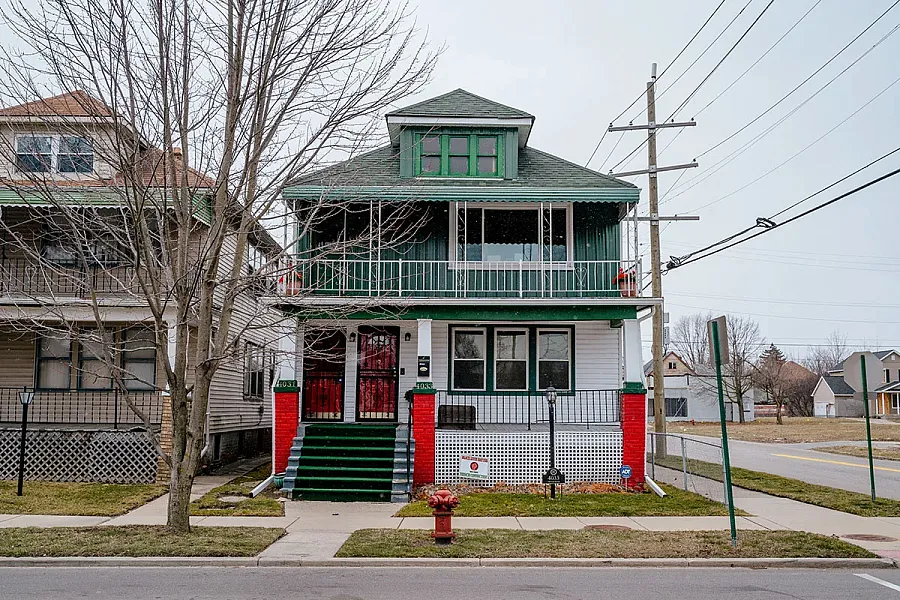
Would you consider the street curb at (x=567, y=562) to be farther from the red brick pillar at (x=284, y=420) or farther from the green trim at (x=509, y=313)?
the green trim at (x=509, y=313)

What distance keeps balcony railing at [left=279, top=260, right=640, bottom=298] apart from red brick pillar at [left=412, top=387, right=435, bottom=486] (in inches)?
96.0

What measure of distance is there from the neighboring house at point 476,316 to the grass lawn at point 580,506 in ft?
4.61

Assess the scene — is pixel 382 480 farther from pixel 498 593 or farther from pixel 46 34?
pixel 46 34

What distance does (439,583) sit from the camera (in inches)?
374

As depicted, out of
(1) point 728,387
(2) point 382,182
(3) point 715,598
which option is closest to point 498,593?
(3) point 715,598

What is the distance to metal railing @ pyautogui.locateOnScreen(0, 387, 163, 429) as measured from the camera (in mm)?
20531

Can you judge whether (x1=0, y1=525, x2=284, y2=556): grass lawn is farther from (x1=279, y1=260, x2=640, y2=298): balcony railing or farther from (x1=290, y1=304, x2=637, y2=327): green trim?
(x1=279, y1=260, x2=640, y2=298): balcony railing

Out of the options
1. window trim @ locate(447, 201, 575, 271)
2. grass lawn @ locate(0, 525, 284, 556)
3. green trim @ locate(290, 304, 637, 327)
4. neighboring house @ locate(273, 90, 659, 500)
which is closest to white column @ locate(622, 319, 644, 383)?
neighboring house @ locate(273, 90, 659, 500)

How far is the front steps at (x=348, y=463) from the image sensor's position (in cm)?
1625

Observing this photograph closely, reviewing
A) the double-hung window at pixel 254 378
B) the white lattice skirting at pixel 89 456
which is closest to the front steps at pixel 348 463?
the white lattice skirting at pixel 89 456

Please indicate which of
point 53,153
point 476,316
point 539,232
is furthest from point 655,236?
point 53,153

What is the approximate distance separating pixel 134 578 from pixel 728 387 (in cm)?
6218

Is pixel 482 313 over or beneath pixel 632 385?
over

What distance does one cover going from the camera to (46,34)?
1117 cm
